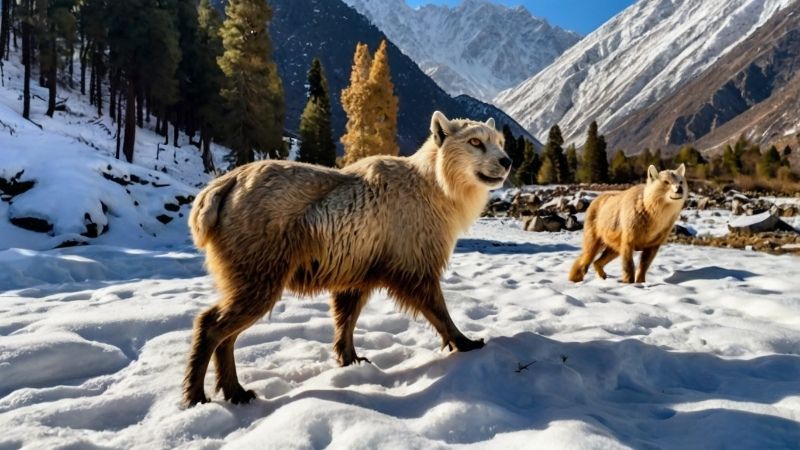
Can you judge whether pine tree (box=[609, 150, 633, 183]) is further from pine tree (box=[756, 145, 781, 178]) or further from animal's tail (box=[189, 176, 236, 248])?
animal's tail (box=[189, 176, 236, 248])

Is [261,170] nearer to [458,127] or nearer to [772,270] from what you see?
[458,127]

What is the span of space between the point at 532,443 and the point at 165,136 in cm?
4158

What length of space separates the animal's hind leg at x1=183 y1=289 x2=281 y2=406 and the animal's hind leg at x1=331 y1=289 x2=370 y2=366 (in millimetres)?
824

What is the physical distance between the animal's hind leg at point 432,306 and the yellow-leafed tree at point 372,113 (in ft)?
76.6

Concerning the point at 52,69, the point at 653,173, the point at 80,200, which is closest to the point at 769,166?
the point at 653,173

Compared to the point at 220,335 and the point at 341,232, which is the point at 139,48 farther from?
the point at 220,335

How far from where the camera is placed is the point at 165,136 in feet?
128

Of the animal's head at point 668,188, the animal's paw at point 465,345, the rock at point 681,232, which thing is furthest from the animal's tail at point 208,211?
the rock at point 681,232

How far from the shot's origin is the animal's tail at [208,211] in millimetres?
3451

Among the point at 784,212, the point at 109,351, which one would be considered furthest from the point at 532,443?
the point at 784,212

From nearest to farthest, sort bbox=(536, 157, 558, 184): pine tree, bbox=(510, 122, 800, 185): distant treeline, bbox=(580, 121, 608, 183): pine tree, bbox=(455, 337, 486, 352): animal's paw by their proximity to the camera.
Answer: bbox=(455, 337, 486, 352): animal's paw
bbox=(510, 122, 800, 185): distant treeline
bbox=(580, 121, 608, 183): pine tree
bbox=(536, 157, 558, 184): pine tree

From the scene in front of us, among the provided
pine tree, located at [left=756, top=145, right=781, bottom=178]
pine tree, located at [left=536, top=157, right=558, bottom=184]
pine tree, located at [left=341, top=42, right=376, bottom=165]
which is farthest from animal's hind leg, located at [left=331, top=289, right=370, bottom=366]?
pine tree, located at [left=536, top=157, right=558, bottom=184]

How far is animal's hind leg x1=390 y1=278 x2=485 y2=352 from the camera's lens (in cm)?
381

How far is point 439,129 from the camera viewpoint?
419 centimetres
